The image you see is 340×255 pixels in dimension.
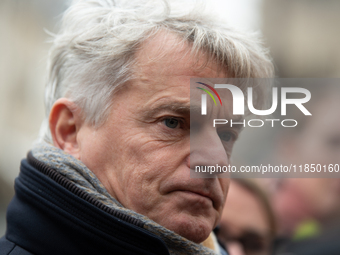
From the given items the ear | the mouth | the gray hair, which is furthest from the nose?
the ear

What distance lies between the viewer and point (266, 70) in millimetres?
1912

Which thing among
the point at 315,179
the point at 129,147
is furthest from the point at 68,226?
the point at 315,179

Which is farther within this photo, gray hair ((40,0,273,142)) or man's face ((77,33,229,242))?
gray hair ((40,0,273,142))

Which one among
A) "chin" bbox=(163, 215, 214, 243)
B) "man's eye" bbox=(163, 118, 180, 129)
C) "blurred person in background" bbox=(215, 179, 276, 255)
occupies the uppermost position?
"man's eye" bbox=(163, 118, 180, 129)

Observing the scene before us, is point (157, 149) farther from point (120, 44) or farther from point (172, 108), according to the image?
point (120, 44)

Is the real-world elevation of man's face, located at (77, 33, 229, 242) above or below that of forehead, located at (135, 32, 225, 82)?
below

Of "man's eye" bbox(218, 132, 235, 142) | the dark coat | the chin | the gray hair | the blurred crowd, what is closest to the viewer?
the dark coat

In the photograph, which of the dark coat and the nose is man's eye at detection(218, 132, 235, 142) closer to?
the nose

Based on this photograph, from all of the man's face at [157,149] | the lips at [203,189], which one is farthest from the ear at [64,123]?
the lips at [203,189]

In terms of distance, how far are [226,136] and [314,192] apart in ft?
5.89

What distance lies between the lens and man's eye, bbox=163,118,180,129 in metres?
1.60

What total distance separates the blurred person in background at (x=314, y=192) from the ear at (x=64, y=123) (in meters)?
1.78

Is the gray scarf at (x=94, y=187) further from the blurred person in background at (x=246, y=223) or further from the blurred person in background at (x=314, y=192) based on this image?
the blurred person in background at (x=314, y=192)

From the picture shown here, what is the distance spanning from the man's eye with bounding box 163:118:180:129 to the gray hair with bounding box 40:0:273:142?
266 mm
